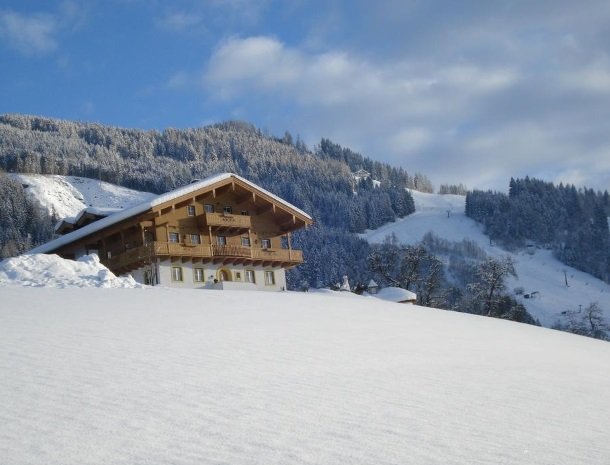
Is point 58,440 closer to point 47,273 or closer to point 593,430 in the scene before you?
point 593,430

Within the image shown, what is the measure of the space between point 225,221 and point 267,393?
35.6m

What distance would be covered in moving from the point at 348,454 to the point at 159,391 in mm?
3724

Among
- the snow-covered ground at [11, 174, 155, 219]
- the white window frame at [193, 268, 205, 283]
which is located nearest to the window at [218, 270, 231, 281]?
the white window frame at [193, 268, 205, 283]

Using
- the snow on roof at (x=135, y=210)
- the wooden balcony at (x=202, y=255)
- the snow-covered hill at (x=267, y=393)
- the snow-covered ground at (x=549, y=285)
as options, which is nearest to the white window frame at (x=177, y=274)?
the wooden balcony at (x=202, y=255)

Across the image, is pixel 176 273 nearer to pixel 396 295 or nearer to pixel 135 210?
pixel 135 210

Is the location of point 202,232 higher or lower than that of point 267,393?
higher

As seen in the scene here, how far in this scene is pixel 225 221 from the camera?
46750 millimetres

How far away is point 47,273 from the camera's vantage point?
89.0 feet

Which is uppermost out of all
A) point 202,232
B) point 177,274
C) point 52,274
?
point 202,232

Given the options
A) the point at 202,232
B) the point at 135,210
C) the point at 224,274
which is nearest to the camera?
the point at 135,210

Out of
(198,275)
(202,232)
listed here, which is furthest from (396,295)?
(202,232)

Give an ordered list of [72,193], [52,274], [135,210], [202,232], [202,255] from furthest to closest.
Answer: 1. [72,193]
2. [202,232]
3. [202,255]
4. [135,210]
5. [52,274]

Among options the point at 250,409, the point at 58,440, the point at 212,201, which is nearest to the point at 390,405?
the point at 250,409

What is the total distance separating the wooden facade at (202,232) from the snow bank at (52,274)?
1324 centimetres
